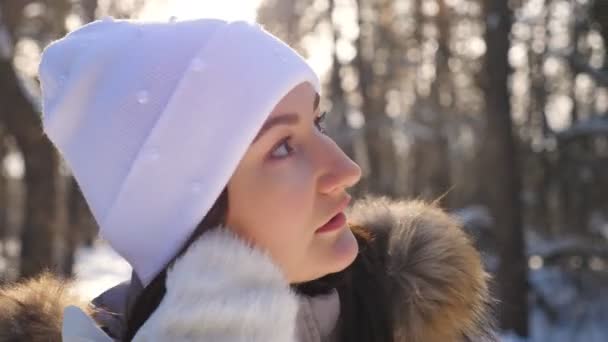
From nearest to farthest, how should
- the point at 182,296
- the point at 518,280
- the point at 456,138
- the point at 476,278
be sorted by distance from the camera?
1. the point at 182,296
2. the point at 476,278
3. the point at 518,280
4. the point at 456,138

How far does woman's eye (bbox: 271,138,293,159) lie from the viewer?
3.82 ft

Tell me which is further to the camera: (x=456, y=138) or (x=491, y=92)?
(x=456, y=138)

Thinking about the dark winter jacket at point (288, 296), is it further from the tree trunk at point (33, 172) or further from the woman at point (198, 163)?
the tree trunk at point (33, 172)

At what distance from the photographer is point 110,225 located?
1.18 m

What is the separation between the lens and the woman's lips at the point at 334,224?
1.19 meters

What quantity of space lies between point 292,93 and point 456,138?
1547 centimetres

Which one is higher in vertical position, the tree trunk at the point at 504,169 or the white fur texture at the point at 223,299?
the white fur texture at the point at 223,299

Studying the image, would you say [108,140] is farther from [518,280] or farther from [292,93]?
[518,280]

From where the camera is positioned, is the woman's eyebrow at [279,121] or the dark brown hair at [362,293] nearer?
the woman's eyebrow at [279,121]

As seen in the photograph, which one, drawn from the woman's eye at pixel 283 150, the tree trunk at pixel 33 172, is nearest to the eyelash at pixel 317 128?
the woman's eye at pixel 283 150

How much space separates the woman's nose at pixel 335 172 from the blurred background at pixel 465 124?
0.32m

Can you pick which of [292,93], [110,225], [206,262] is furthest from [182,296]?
[292,93]

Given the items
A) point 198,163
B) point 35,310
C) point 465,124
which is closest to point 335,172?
point 198,163

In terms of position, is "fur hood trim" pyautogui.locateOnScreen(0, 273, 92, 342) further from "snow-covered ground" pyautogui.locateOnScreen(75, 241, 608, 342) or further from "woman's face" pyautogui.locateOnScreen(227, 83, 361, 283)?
"snow-covered ground" pyautogui.locateOnScreen(75, 241, 608, 342)
